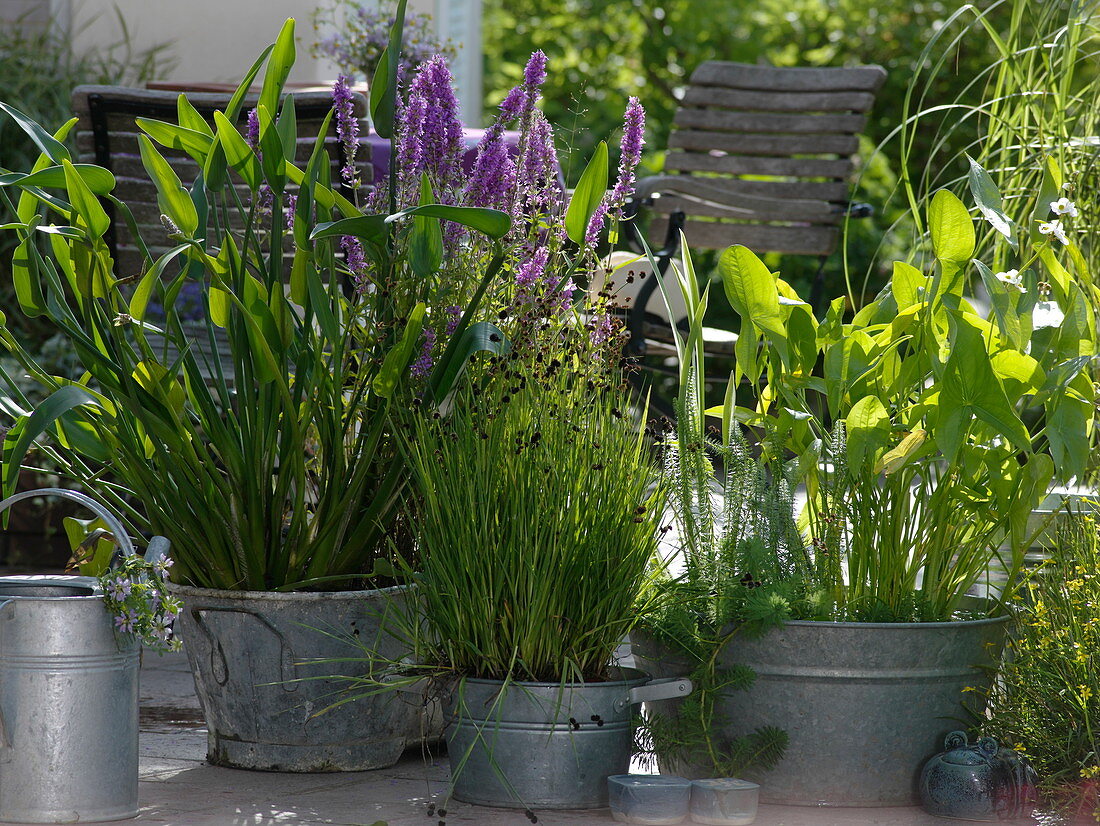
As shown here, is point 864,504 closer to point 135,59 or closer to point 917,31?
point 135,59

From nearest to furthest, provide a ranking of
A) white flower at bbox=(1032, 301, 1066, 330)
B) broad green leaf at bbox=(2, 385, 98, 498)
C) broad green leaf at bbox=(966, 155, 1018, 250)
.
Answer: broad green leaf at bbox=(2, 385, 98, 498), broad green leaf at bbox=(966, 155, 1018, 250), white flower at bbox=(1032, 301, 1066, 330)

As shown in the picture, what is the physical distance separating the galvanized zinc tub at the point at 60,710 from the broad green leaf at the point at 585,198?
0.84 meters

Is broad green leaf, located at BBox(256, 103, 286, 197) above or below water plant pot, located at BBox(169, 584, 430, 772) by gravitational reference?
above

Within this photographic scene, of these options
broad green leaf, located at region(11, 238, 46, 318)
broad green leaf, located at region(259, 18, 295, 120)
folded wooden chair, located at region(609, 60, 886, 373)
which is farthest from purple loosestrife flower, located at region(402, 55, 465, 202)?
folded wooden chair, located at region(609, 60, 886, 373)

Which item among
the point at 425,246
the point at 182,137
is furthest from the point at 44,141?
the point at 425,246

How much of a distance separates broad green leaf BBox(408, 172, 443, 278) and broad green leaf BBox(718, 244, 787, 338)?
414 millimetres

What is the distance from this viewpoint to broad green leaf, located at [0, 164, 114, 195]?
6.08 ft

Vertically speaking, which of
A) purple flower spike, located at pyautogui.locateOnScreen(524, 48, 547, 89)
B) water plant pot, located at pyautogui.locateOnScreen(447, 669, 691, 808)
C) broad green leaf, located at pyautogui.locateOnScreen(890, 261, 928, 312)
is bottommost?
water plant pot, located at pyautogui.locateOnScreen(447, 669, 691, 808)

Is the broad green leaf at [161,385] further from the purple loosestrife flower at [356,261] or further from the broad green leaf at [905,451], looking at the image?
the broad green leaf at [905,451]

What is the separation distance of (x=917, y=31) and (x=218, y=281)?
25.3 ft

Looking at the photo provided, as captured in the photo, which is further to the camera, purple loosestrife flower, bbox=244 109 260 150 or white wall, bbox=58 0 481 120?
white wall, bbox=58 0 481 120

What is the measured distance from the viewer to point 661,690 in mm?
1873

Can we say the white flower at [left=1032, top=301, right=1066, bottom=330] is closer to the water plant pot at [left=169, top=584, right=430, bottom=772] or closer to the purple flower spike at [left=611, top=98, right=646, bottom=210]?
the purple flower spike at [left=611, top=98, right=646, bottom=210]

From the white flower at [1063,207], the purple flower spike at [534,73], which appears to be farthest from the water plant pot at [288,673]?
the white flower at [1063,207]
